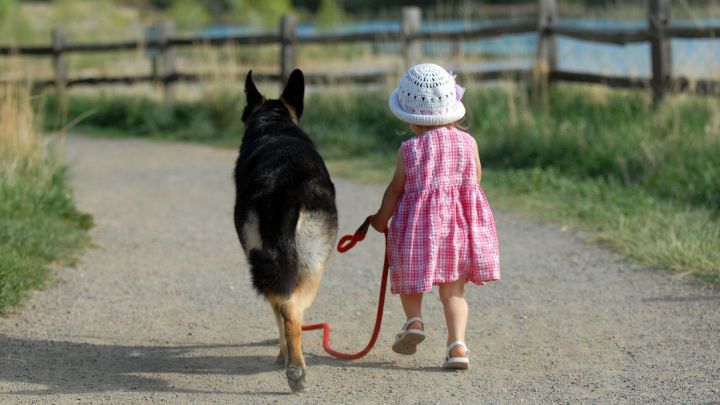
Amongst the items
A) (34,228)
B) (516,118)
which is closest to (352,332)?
(34,228)

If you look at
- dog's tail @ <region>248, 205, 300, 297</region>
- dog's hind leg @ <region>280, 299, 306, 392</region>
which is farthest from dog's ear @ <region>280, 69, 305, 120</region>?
dog's hind leg @ <region>280, 299, 306, 392</region>

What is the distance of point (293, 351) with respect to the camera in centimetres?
423

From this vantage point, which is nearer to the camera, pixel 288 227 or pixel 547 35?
pixel 288 227

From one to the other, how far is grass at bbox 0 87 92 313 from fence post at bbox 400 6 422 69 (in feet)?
20.2

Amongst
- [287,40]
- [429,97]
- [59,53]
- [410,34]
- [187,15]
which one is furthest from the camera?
[187,15]

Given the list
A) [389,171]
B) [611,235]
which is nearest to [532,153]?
[389,171]

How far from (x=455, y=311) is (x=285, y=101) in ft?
5.16

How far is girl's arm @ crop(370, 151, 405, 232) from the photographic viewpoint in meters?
4.70

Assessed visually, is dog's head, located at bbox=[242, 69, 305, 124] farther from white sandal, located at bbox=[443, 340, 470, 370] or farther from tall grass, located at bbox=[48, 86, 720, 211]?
tall grass, located at bbox=[48, 86, 720, 211]

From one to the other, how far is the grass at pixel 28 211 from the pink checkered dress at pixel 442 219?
8.62 ft

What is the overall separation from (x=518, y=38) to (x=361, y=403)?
35.1 ft

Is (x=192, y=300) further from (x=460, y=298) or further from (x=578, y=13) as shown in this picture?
(x=578, y=13)

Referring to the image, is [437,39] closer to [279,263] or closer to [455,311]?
[455,311]

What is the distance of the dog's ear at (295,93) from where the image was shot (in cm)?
533
